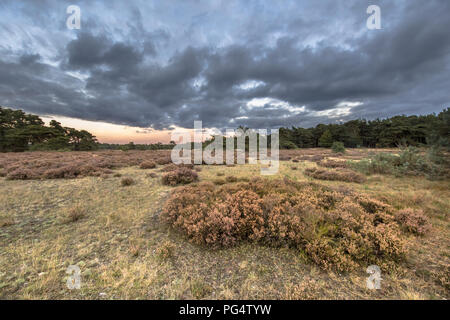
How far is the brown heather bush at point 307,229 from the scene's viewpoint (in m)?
3.00

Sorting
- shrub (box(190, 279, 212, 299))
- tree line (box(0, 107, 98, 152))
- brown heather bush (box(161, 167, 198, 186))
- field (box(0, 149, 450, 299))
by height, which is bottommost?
shrub (box(190, 279, 212, 299))

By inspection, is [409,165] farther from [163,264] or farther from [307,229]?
[163,264]

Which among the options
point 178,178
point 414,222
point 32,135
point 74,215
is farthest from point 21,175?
point 32,135

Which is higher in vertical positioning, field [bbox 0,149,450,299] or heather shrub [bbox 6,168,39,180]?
heather shrub [bbox 6,168,39,180]

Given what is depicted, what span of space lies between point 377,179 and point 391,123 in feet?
230

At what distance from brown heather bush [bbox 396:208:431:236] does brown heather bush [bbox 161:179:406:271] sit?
319mm

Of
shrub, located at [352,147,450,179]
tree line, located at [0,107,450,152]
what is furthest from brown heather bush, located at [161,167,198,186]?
tree line, located at [0,107,450,152]

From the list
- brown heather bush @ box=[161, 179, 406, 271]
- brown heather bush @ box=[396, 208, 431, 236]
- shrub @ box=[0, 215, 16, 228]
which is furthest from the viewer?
shrub @ box=[0, 215, 16, 228]

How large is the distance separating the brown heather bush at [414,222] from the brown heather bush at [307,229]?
1.05ft

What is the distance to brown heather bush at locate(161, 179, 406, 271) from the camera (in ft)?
9.83

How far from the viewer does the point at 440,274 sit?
101 inches

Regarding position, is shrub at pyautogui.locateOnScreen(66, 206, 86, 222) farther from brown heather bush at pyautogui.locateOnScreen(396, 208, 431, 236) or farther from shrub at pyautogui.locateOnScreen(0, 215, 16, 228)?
brown heather bush at pyautogui.locateOnScreen(396, 208, 431, 236)

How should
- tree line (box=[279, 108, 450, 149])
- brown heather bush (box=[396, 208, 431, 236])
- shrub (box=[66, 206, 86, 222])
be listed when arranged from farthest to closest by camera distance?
tree line (box=[279, 108, 450, 149]) → shrub (box=[66, 206, 86, 222]) → brown heather bush (box=[396, 208, 431, 236])

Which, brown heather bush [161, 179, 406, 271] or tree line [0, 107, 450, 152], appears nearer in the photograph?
brown heather bush [161, 179, 406, 271]
